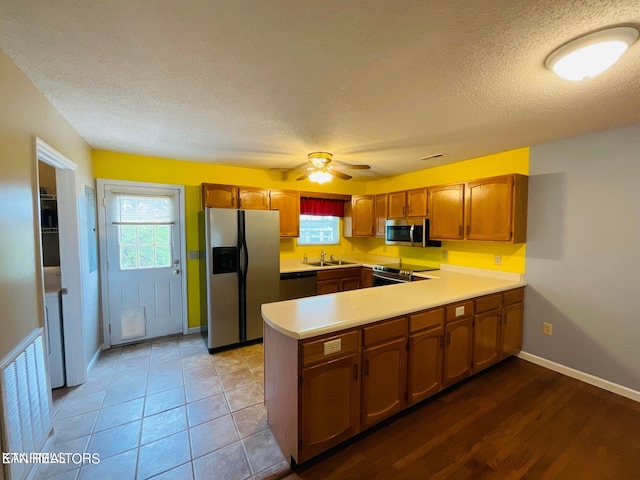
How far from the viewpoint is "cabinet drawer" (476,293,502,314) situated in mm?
2545

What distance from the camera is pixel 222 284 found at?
10.6 feet

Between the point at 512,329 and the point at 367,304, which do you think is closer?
the point at 367,304

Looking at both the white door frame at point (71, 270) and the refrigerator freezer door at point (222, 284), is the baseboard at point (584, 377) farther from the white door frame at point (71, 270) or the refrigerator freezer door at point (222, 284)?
the white door frame at point (71, 270)

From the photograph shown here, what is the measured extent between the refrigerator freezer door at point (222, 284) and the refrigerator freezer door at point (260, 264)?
0.16m

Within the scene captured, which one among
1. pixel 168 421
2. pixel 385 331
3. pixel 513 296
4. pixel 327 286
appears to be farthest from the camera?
pixel 327 286

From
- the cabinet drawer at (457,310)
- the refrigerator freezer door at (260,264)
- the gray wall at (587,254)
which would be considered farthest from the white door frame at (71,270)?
the gray wall at (587,254)

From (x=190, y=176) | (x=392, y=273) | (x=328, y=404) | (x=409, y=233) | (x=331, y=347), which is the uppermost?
(x=190, y=176)

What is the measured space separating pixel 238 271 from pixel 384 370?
6.77 ft

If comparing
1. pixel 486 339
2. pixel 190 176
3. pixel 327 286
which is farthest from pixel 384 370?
pixel 190 176

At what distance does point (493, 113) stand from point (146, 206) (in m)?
3.87

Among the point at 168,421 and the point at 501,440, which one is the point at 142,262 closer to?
the point at 168,421

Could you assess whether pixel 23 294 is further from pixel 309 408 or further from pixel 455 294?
pixel 455 294

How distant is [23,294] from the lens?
1565 mm

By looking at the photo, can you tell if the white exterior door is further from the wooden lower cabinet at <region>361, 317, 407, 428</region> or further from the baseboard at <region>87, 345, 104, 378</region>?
the wooden lower cabinet at <region>361, 317, 407, 428</region>
